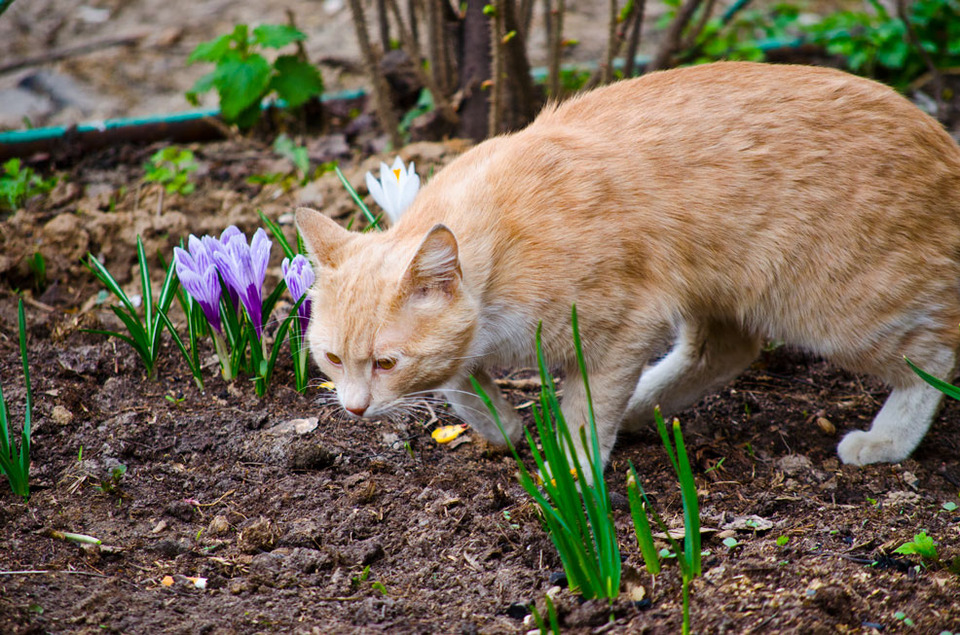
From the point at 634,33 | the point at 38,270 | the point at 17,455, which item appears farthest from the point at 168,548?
the point at 634,33

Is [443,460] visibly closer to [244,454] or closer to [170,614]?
[244,454]

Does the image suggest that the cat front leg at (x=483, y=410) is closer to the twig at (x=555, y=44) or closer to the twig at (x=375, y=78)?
the twig at (x=555, y=44)

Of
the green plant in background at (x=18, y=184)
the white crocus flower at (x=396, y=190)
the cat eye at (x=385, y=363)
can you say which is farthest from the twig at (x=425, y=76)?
the cat eye at (x=385, y=363)

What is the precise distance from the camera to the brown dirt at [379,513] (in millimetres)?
2229

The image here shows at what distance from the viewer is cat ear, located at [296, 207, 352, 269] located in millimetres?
2818

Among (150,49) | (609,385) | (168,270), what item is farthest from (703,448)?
(150,49)

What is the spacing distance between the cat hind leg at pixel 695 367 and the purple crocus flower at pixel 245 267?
1.57 meters

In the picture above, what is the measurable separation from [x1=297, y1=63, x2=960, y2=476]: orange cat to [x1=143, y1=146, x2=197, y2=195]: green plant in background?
2590 mm

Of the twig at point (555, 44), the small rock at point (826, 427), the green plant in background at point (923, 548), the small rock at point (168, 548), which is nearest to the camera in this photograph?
the green plant in background at point (923, 548)

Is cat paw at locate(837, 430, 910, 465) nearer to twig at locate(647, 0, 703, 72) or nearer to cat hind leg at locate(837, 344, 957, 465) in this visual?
cat hind leg at locate(837, 344, 957, 465)

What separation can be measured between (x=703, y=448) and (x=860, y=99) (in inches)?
55.4

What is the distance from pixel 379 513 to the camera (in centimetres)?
279

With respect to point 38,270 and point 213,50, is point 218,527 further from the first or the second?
point 213,50

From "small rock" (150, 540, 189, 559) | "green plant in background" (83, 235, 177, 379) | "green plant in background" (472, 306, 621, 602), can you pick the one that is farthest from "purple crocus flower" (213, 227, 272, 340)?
"green plant in background" (472, 306, 621, 602)
